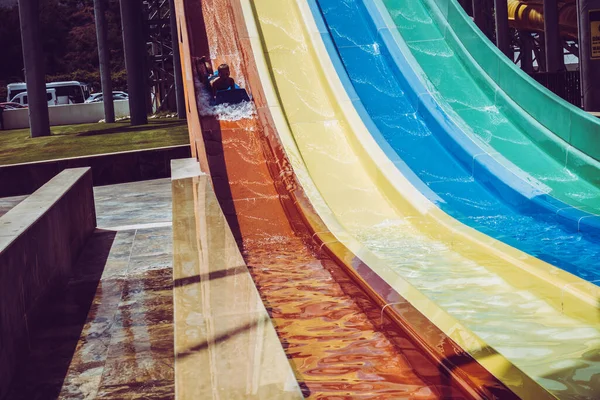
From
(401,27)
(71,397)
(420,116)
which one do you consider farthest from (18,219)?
(401,27)

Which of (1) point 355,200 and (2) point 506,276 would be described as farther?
(1) point 355,200

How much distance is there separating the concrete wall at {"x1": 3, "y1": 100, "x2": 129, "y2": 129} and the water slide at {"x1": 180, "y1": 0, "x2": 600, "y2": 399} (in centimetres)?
1789

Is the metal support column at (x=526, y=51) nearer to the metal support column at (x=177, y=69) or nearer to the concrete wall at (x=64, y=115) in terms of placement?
the metal support column at (x=177, y=69)

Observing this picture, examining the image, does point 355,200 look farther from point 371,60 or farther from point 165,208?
point 371,60

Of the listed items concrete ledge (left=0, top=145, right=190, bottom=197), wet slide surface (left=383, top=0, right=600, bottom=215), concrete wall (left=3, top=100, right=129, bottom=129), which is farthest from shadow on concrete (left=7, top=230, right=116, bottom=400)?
concrete wall (left=3, top=100, right=129, bottom=129)

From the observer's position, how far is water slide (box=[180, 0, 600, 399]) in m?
4.68

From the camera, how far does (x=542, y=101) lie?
969cm

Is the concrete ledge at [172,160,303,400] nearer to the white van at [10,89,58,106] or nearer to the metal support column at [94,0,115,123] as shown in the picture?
the metal support column at [94,0,115,123]

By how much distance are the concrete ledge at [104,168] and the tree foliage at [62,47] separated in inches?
1247

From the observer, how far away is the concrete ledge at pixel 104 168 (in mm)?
12500

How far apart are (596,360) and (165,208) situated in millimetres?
6242

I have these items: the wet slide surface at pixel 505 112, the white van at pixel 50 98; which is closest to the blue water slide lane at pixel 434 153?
the wet slide surface at pixel 505 112

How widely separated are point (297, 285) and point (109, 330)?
1773 millimetres

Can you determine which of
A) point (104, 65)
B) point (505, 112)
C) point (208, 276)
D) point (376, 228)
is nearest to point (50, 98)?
point (104, 65)
